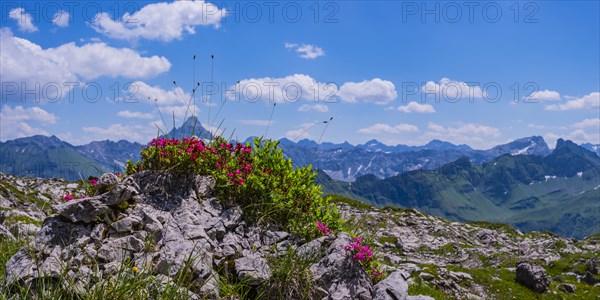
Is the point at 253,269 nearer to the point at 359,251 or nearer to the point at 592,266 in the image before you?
the point at 359,251

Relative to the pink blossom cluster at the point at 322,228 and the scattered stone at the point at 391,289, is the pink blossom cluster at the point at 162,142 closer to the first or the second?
the pink blossom cluster at the point at 322,228

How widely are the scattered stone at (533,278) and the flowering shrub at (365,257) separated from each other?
24.2 m

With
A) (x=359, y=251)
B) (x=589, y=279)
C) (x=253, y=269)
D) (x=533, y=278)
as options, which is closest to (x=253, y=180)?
(x=253, y=269)

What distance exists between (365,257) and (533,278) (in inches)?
983

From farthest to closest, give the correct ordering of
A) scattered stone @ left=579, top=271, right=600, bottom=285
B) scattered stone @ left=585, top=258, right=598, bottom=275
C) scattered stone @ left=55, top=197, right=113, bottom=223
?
scattered stone @ left=585, top=258, right=598, bottom=275, scattered stone @ left=579, top=271, right=600, bottom=285, scattered stone @ left=55, top=197, right=113, bottom=223

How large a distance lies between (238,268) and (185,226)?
5.62 ft

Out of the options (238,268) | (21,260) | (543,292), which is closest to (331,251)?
(238,268)

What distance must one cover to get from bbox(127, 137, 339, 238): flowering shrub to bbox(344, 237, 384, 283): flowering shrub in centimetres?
137

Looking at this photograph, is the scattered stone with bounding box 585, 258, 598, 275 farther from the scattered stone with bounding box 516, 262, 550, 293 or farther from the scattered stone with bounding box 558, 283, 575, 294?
the scattered stone with bounding box 516, 262, 550, 293

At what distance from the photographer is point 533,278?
2911 centimetres

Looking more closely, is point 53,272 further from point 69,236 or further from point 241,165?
point 241,165

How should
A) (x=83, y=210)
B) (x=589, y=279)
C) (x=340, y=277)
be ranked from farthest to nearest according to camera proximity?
(x=589, y=279), (x=340, y=277), (x=83, y=210)

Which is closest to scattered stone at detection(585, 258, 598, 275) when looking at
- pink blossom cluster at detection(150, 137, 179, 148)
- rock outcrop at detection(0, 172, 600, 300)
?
rock outcrop at detection(0, 172, 600, 300)

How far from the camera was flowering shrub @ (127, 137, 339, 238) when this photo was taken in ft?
36.1
